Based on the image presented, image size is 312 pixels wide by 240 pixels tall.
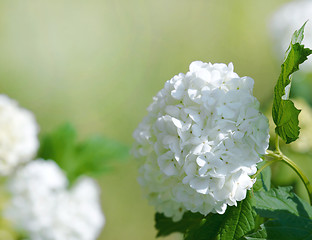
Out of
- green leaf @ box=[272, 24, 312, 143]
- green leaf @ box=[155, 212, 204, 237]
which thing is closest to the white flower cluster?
green leaf @ box=[155, 212, 204, 237]

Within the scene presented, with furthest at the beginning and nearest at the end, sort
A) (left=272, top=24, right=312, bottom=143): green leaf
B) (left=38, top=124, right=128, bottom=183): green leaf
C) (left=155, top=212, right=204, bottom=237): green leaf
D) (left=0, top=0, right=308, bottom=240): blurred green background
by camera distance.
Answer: (left=0, top=0, right=308, bottom=240): blurred green background
(left=38, top=124, right=128, bottom=183): green leaf
(left=155, top=212, right=204, bottom=237): green leaf
(left=272, top=24, right=312, bottom=143): green leaf

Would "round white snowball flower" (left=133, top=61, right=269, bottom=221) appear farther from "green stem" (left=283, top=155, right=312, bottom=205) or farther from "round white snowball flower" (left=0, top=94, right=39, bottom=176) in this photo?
"round white snowball flower" (left=0, top=94, right=39, bottom=176)

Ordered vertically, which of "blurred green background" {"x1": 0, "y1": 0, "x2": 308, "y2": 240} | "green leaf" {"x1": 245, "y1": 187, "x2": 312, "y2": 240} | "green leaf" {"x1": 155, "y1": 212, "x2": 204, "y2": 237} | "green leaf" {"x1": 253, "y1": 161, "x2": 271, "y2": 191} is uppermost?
"blurred green background" {"x1": 0, "y1": 0, "x2": 308, "y2": 240}

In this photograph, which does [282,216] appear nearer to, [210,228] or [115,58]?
[210,228]

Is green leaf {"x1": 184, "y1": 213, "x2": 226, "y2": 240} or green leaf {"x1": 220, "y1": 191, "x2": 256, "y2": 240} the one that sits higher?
green leaf {"x1": 184, "y1": 213, "x2": 226, "y2": 240}

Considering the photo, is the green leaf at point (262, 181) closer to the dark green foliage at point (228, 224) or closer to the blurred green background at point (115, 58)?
the dark green foliage at point (228, 224)

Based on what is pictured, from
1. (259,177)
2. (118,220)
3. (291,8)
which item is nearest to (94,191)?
(259,177)
